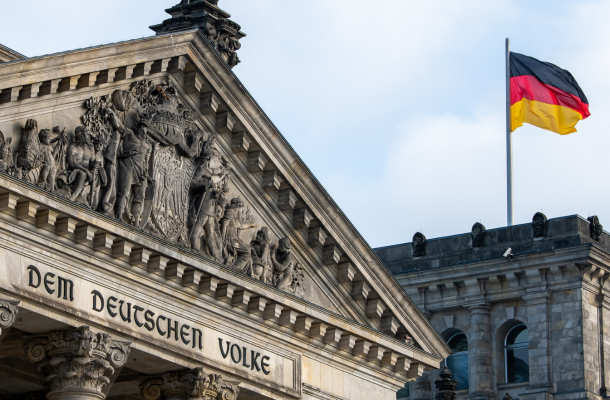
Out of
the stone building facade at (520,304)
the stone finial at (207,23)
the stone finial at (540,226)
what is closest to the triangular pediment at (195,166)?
the stone finial at (207,23)

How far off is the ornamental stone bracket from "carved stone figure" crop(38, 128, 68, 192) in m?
5.14

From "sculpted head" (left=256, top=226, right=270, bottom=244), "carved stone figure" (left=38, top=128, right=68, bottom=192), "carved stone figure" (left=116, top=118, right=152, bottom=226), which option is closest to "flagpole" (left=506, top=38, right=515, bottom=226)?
"sculpted head" (left=256, top=226, right=270, bottom=244)

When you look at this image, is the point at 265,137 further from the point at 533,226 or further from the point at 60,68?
the point at 533,226

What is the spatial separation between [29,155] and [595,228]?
3092cm

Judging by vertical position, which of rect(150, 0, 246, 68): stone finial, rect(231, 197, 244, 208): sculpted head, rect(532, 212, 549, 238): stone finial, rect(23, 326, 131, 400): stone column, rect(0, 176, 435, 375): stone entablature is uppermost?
rect(532, 212, 549, 238): stone finial

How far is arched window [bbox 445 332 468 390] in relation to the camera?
175 ft

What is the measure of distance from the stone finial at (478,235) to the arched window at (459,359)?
3411 mm

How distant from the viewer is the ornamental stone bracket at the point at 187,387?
2888cm

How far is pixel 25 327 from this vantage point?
26297 millimetres

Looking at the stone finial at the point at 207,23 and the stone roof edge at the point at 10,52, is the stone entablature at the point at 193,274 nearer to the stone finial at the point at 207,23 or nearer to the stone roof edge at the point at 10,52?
the stone roof edge at the point at 10,52

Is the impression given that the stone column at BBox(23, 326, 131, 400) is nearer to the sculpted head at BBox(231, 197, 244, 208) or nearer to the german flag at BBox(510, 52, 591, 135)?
the sculpted head at BBox(231, 197, 244, 208)

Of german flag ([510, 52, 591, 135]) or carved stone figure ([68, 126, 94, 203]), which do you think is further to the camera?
german flag ([510, 52, 591, 135])

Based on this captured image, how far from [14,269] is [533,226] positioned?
30308mm

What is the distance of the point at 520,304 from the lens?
171 feet
